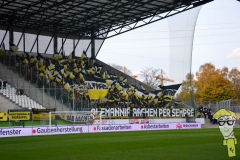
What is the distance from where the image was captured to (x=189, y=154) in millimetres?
15922

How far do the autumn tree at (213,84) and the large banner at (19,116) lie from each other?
4337 cm

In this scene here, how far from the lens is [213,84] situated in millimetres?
69938

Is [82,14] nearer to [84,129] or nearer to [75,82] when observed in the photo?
[75,82]

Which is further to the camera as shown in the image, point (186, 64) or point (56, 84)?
point (56, 84)

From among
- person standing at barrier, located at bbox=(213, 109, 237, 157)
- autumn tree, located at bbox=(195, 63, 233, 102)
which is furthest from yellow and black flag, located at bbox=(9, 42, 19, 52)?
person standing at barrier, located at bbox=(213, 109, 237, 157)

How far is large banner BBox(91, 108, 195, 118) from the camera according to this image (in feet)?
134

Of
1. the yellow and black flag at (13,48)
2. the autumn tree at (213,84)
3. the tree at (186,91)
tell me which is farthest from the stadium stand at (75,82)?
the autumn tree at (213,84)

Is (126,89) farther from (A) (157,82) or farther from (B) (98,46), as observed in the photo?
(A) (157,82)

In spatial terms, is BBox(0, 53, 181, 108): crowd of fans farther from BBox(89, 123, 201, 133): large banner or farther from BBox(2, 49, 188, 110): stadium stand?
BBox(89, 123, 201, 133): large banner

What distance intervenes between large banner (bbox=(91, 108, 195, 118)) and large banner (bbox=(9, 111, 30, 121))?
8.48m

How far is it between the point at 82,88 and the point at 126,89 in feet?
26.1

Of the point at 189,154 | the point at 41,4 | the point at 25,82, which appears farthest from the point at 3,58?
the point at 189,154

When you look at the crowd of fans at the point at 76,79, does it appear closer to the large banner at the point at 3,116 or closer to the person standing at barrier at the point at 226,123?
the large banner at the point at 3,116

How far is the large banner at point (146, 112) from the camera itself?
40.9 m
